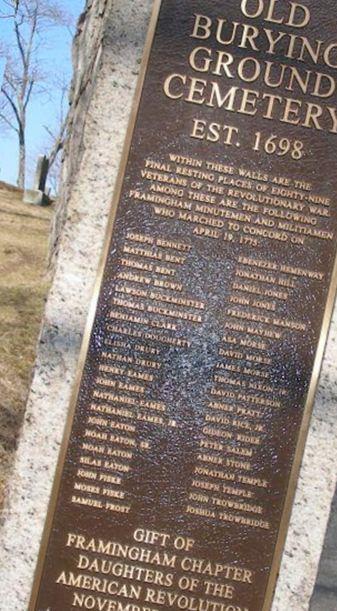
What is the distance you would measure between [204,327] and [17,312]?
10.8 feet

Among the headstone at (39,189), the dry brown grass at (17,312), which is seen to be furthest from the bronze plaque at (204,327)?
the headstone at (39,189)

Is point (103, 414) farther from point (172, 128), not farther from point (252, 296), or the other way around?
point (172, 128)

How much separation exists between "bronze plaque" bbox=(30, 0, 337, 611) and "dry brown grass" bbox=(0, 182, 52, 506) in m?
1.10

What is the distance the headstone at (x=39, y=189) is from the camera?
13508mm

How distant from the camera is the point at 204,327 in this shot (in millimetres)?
3477

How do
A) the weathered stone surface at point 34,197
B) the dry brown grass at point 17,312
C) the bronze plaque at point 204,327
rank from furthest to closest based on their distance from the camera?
the weathered stone surface at point 34,197
the dry brown grass at point 17,312
the bronze plaque at point 204,327

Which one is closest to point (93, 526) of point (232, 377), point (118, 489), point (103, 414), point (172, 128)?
point (118, 489)

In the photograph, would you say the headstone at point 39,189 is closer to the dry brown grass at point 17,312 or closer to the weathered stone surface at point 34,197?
the weathered stone surface at point 34,197

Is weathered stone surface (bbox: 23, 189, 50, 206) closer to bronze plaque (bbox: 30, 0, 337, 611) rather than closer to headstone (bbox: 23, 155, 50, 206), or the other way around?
headstone (bbox: 23, 155, 50, 206)

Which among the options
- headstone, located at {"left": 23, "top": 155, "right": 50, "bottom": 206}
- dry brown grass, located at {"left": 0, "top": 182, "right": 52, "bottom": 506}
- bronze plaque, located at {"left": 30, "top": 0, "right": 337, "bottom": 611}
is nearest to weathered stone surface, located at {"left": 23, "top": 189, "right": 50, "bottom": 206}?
headstone, located at {"left": 23, "top": 155, "right": 50, "bottom": 206}

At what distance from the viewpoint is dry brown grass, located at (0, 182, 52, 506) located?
5.30 metres

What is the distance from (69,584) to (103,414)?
0.77m

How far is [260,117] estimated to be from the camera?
11.5 ft

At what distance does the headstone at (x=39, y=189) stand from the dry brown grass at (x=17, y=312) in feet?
10.2
